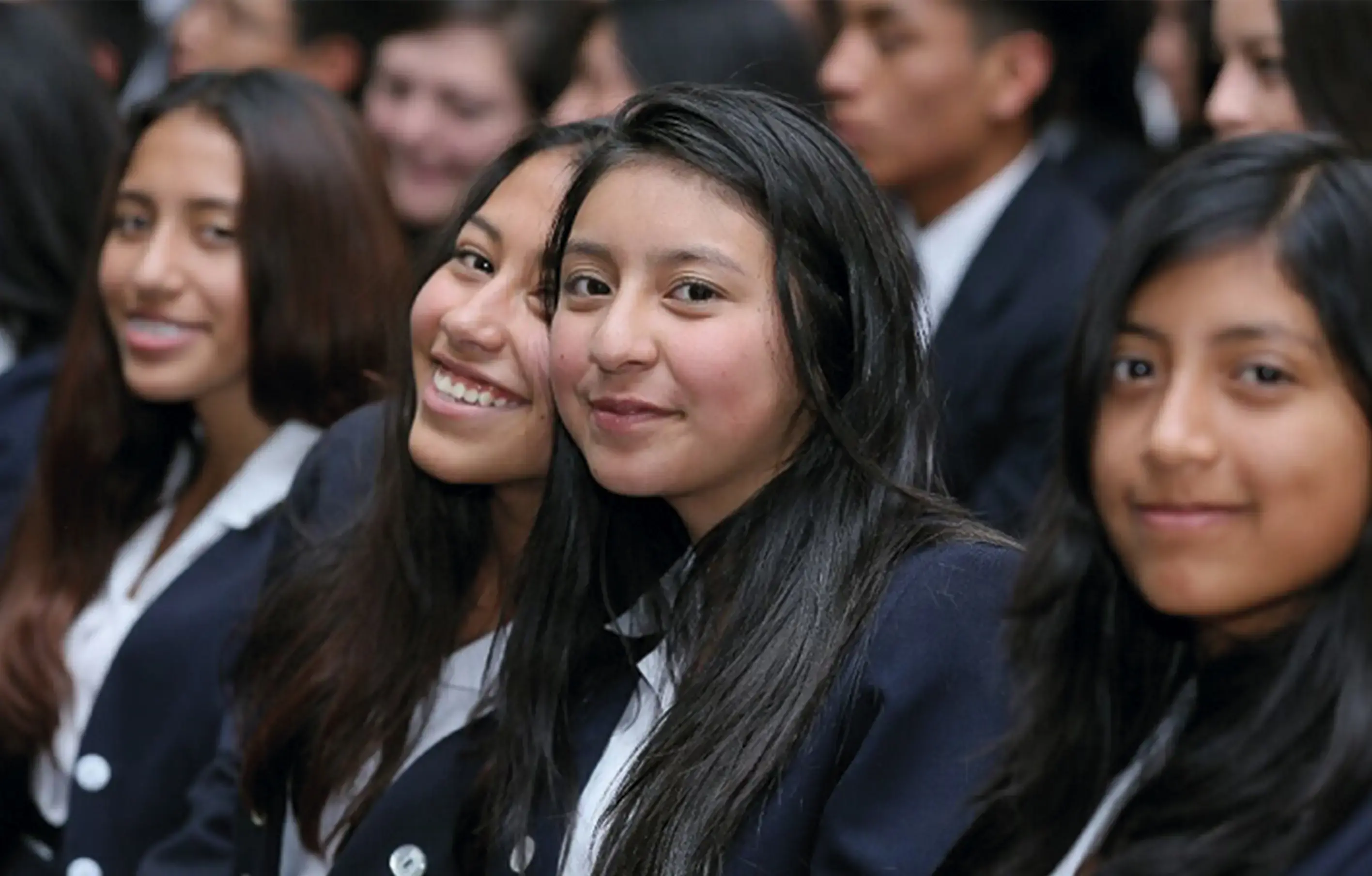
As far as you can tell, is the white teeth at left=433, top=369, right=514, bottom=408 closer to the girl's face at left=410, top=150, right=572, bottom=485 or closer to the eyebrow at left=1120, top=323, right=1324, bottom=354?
the girl's face at left=410, top=150, right=572, bottom=485

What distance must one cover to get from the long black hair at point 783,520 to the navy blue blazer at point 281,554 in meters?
0.63

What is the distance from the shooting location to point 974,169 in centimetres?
424

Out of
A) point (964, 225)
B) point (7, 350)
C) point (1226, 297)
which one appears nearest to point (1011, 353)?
point (964, 225)

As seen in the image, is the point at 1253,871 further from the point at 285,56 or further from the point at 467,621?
the point at 285,56

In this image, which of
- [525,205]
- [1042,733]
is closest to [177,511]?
[525,205]

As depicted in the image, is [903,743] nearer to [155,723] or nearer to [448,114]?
[155,723]

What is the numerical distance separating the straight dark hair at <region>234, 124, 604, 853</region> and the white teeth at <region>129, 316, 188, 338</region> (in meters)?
0.62

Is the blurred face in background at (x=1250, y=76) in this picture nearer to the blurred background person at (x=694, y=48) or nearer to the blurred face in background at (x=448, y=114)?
the blurred background person at (x=694, y=48)

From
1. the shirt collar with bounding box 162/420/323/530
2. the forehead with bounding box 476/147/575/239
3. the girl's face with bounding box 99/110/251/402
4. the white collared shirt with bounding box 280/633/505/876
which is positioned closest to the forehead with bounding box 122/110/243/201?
the girl's face with bounding box 99/110/251/402

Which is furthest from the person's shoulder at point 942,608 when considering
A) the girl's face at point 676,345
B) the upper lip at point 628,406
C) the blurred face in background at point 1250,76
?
the blurred face in background at point 1250,76

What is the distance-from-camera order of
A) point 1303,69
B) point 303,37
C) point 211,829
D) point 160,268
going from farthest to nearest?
point 303,37, point 160,268, point 1303,69, point 211,829

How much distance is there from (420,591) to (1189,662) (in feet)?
3.33

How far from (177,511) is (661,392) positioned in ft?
4.81

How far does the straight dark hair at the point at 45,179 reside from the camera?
4.13 metres
